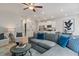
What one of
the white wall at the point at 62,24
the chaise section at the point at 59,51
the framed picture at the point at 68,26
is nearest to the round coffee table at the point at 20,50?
the chaise section at the point at 59,51

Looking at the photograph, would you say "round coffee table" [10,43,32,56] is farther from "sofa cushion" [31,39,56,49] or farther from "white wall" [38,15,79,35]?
"white wall" [38,15,79,35]

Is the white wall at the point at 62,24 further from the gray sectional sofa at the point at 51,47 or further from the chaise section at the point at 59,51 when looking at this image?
the chaise section at the point at 59,51

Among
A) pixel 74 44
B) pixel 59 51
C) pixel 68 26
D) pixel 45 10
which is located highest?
pixel 45 10

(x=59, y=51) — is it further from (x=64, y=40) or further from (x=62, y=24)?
(x=62, y=24)

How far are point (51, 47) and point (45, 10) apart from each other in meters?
0.62

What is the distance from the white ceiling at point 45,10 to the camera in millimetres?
1842

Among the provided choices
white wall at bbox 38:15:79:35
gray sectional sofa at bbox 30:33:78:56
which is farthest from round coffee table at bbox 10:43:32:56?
white wall at bbox 38:15:79:35

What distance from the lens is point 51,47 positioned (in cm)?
190

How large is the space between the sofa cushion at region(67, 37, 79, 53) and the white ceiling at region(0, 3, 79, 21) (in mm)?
414

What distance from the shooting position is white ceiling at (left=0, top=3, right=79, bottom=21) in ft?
6.04

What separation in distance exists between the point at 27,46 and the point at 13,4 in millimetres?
730

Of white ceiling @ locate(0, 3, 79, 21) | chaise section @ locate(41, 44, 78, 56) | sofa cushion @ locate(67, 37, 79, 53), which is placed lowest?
chaise section @ locate(41, 44, 78, 56)

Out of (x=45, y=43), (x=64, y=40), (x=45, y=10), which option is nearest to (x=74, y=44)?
(x=64, y=40)

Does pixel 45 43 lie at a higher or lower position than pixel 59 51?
higher
